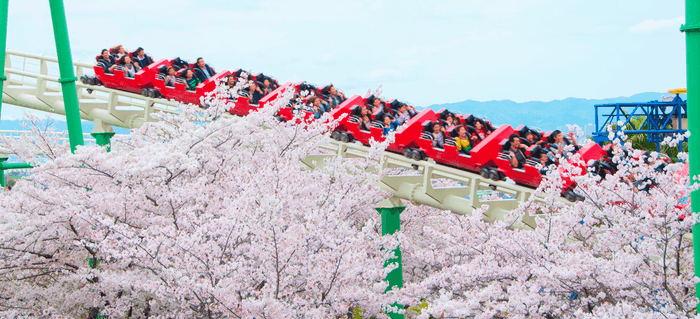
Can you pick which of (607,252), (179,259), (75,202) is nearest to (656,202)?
(607,252)

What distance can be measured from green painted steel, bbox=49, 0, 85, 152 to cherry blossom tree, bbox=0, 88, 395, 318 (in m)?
1.17

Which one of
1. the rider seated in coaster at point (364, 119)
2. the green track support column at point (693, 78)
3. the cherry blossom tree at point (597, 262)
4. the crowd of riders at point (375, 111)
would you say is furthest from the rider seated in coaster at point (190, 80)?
the green track support column at point (693, 78)

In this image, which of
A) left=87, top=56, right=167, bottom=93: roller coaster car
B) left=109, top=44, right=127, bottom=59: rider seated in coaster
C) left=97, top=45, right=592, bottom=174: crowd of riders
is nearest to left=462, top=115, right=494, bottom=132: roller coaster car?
left=97, top=45, right=592, bottom=174: crowd of riders

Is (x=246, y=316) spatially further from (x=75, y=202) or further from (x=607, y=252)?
(x=607, y=252)

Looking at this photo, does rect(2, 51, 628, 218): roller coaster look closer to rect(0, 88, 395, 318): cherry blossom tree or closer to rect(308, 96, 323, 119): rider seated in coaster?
rect(308, 96, 323, 119): rider seated in coaster

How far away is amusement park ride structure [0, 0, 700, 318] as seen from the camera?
436cm

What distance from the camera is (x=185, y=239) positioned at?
5.36m

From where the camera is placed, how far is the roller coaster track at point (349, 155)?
29.8ft

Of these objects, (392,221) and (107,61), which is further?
(107,61)

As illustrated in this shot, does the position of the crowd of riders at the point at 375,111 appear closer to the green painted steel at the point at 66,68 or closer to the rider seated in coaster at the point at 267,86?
the rider seated in coaster at the point at 267,86

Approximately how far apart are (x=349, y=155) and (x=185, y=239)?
22.7 feet

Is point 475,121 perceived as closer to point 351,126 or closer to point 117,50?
point 351,126

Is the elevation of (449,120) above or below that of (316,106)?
below

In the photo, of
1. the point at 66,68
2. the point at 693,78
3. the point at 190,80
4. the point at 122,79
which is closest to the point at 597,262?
the point at 693,78
